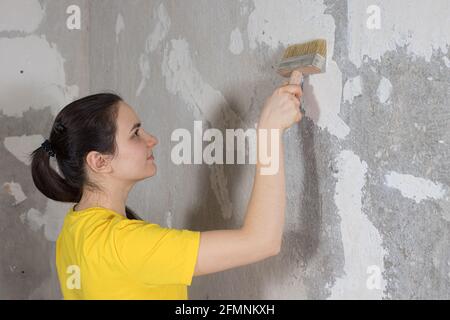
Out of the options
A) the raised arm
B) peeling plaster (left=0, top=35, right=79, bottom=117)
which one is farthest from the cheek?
peeling plaster (left=0, top=35, right=79, bottom=117)

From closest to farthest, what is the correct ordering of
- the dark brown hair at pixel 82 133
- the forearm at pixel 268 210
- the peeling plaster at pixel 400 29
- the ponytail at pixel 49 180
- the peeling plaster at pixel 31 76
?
1. the peeling plaster at pixel 400 29
2. the forearm at pixel 268 210
3. the dark brown hair at pixel 82 133
4. the ponytail at pixel 49 180
5. the peeling plaster at pixel 31 76

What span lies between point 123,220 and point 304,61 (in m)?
0.50

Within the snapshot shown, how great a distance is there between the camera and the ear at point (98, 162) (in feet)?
4.11

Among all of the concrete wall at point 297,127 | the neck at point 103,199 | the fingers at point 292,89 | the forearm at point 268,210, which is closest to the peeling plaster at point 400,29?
the concrete wall at point 297,127

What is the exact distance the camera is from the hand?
1110mm

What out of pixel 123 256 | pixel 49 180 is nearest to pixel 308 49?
pixel 123 256

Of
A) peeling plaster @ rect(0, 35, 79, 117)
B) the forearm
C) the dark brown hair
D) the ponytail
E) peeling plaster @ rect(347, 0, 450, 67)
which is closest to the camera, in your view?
peeling plaster @ rect(347, 0, 450, 67)

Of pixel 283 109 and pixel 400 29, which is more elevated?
pixel 400 29

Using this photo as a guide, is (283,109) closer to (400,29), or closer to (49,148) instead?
(400,29)

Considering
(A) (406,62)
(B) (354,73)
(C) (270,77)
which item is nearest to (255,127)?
(C) (270,77)

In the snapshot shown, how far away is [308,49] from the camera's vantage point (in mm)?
1164

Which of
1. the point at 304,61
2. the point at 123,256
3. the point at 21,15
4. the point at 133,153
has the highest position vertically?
the point at 21,15

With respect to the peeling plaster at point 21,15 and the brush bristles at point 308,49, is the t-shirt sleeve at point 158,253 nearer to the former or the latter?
the brush bristles at point 308,49

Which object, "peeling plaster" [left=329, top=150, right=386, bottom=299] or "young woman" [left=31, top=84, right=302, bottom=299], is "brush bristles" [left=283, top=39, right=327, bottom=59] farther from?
"peeling plaster" [left=329, top=150, right=386, bottom=299]
